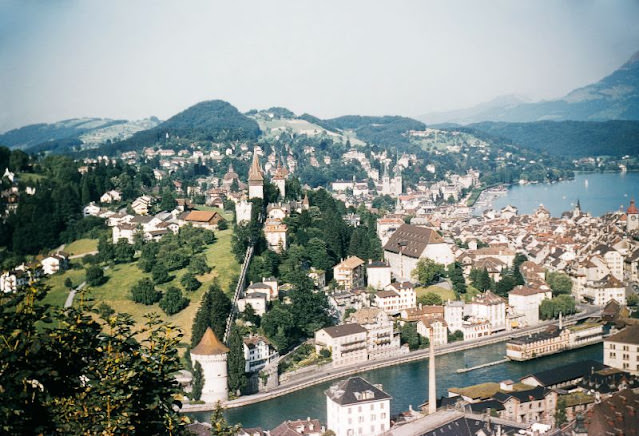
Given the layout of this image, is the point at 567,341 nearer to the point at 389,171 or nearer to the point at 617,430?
the point at 617,430

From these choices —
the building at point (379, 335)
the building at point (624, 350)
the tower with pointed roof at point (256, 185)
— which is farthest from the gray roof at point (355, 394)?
the tower with pointed roof at point (256, 185)

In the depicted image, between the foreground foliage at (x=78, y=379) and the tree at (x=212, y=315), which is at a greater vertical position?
the foreground foliage at (x=78, y=379)

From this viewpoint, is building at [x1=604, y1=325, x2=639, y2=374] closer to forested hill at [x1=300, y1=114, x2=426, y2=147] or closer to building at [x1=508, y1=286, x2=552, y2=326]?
building at [x1=508, y1=286, x2=552, y2=326]

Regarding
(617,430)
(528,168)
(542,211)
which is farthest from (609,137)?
(617,430)

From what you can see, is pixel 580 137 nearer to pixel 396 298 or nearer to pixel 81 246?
pixel 396 298

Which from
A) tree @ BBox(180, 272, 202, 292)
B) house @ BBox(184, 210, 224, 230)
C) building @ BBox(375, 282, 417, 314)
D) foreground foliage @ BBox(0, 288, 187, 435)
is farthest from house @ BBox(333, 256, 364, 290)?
foreground foliage @ BBox(0, 288, 187, 435)

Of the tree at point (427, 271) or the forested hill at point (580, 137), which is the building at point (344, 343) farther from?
the forested hill at point (580, 137)
